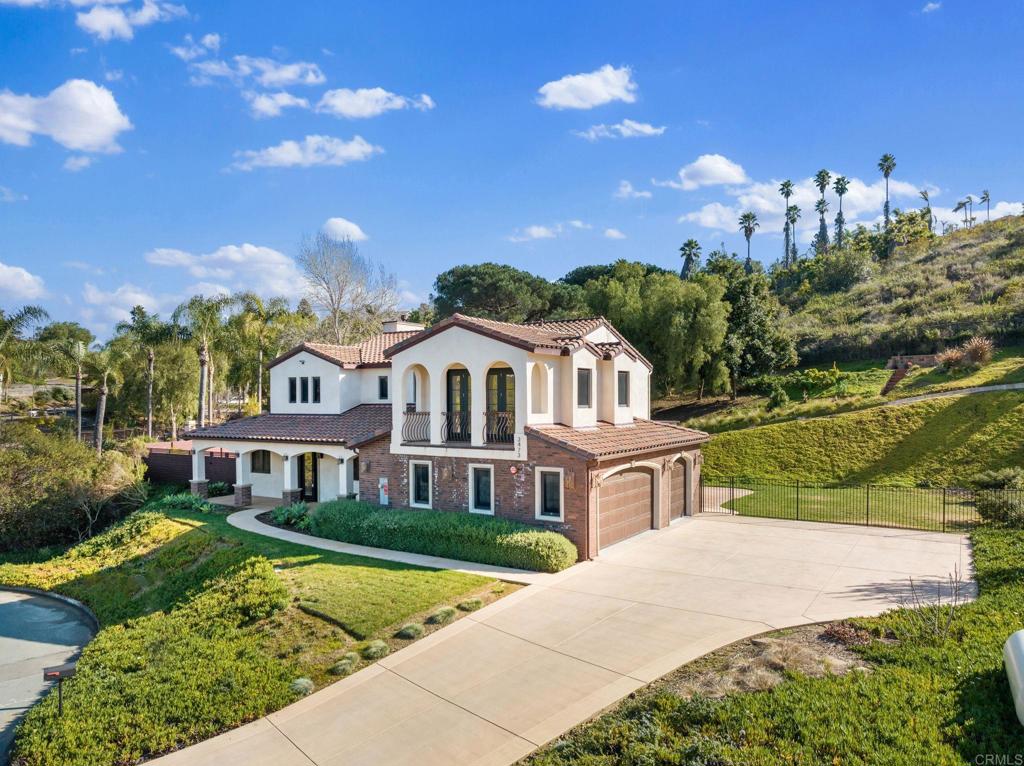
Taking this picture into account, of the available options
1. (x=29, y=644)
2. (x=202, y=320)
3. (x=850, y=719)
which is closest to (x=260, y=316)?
(x=202, y=320)

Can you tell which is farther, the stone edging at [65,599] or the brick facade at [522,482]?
the stone edging at [65,599]

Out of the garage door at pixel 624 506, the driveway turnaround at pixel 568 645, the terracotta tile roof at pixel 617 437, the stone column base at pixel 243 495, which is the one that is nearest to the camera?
the driveway turnaround at pixel 568 645

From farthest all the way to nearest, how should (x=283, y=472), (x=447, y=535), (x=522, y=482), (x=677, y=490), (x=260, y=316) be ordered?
(x=260, y=316)
(x=283, y=472)
(x=677, y=490)
(x=522, y=482)
(x=447, y=535)

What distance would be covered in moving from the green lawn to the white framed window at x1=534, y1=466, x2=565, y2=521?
2.97m

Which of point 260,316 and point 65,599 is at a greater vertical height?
point 260,316

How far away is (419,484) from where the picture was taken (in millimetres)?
19312

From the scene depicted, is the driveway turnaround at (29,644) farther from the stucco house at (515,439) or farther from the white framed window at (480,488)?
the white framed window at (480,488)

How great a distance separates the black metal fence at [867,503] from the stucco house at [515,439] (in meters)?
3.32

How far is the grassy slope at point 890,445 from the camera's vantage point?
25.5m

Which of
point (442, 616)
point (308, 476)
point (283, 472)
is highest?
point (283, 472)

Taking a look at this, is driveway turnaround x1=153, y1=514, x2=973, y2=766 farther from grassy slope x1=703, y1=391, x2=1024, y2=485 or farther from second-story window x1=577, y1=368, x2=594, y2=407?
grassy slope x1=703, y1=391, x2=1024, y2=485

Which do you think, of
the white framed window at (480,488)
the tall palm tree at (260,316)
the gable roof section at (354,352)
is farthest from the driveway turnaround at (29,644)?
the tall palm tree at (260,316)

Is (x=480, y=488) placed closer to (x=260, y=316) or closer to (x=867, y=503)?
(x=867, y=503)

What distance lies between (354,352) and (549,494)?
43.1 ft
